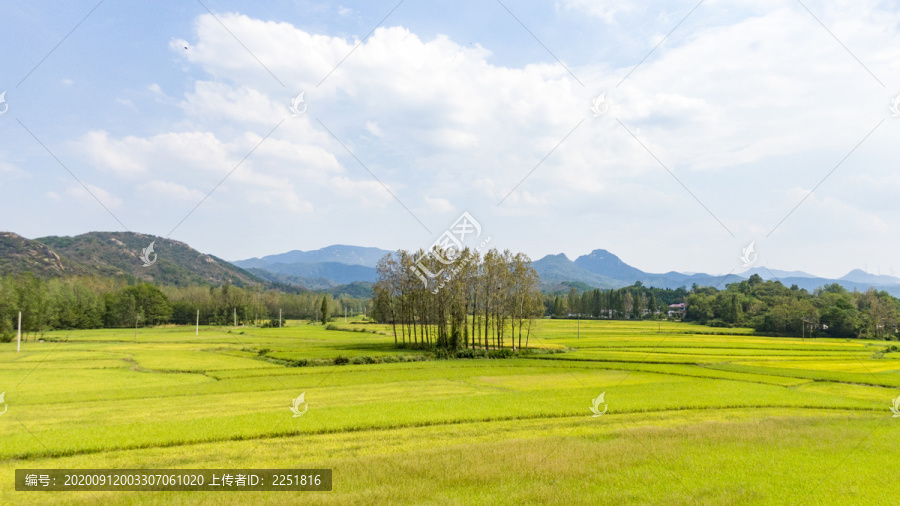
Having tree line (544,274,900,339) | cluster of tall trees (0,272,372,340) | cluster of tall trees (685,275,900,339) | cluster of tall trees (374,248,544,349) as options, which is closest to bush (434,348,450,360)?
cluster of tall trees (374,248,544,349)

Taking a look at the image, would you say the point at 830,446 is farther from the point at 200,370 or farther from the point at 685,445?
the point at 200,370

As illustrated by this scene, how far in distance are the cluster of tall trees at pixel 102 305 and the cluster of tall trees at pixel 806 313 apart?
453 ft

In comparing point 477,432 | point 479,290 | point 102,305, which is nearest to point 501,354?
point 479,290

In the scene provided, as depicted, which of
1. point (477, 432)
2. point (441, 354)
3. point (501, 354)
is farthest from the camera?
point (501, 354)

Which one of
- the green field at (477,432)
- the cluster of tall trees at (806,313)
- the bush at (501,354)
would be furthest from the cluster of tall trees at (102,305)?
the cluster of tall trees at (806,313)

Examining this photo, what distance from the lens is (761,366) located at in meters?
50.6

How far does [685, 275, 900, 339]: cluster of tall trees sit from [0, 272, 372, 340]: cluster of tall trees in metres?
138

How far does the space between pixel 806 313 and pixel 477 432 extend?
108512mm

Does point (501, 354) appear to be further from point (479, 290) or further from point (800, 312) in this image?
point (800, 312)

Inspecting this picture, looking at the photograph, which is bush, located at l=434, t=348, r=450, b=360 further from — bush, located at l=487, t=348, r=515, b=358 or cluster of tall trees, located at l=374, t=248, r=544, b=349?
bush, located at l=487, t=348, r=515, b=358

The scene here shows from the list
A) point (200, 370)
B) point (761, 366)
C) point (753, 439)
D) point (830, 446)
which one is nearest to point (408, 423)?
point (753, 439)

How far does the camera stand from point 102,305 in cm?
12588

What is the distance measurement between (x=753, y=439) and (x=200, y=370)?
150ft

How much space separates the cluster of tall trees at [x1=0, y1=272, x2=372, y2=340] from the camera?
8895 centimetres
